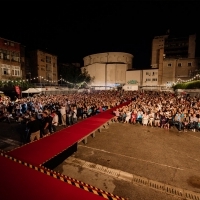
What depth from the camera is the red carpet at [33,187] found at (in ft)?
12.5

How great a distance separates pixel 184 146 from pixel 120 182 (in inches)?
197

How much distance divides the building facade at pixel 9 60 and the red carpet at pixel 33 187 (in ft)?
120

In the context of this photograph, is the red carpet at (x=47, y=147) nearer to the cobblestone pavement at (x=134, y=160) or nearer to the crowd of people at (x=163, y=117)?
the cobblestone pavement at (x=134, y=160)

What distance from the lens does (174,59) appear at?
5594cm

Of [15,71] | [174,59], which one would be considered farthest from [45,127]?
[174,59]

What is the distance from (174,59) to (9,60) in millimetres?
53556

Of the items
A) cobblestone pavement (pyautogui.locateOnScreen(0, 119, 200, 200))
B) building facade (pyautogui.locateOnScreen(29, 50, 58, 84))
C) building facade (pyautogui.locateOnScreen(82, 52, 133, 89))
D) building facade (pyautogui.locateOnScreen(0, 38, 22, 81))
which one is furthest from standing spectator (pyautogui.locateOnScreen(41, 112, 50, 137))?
building facade (pyautogui.locateOnScreen(82, 52, 133, 89))

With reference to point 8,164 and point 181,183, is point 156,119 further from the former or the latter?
point 8,164

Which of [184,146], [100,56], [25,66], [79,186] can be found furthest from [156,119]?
Result: [100,56]

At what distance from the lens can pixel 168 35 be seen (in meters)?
67.8

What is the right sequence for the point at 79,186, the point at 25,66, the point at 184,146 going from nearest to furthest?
the point at 79,186 < the point at 184,146 < the point at 25,66

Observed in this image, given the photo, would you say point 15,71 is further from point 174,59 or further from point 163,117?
point 174,59

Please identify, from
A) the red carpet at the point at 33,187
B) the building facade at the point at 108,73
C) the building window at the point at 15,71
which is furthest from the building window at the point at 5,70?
the red carpet at the point at 33,187

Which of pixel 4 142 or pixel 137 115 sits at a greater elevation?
pixel 137 115
